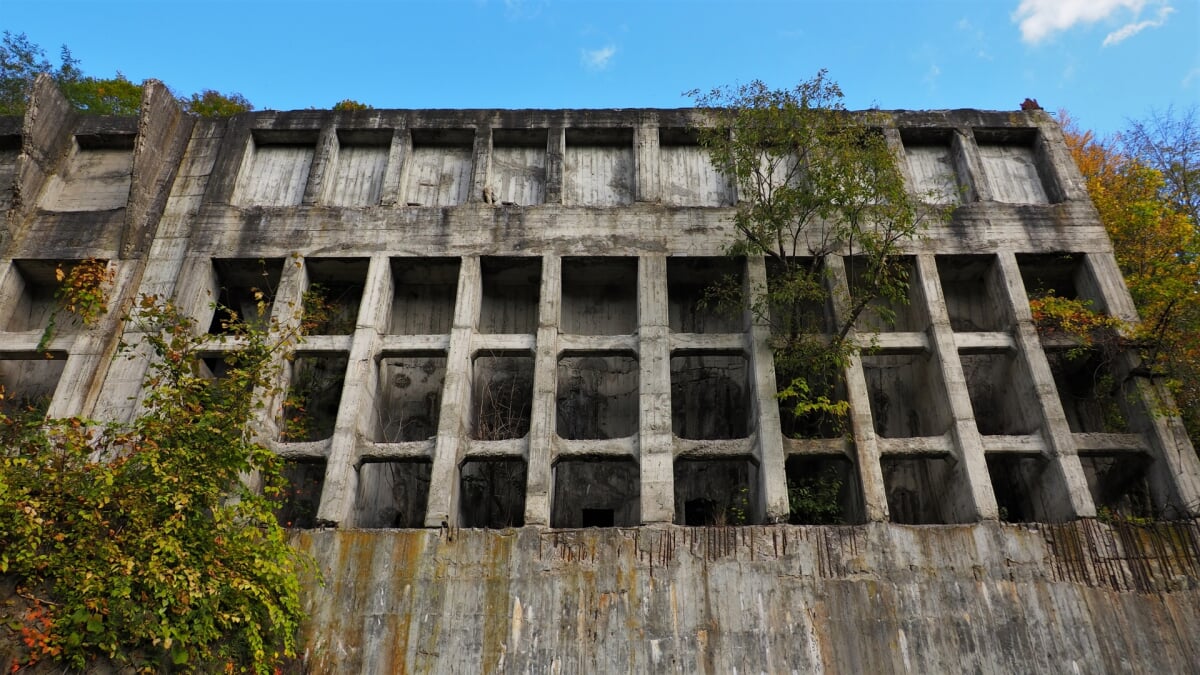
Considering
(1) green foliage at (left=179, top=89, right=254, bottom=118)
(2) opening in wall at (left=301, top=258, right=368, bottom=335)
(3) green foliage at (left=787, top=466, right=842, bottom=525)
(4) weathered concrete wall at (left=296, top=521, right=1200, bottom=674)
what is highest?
(1) green foliage at (left=179, top=89, right=254, bottom=118)

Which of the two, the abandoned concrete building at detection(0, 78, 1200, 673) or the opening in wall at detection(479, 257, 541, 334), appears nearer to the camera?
the abandoned concrete building at detection(0, 78, 1200, 673)

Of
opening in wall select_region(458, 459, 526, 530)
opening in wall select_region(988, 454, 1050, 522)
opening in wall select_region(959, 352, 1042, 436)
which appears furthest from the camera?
opening in wall select_region(458, 459, 526, 530)

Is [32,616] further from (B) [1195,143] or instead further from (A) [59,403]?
(B) [1195,143]

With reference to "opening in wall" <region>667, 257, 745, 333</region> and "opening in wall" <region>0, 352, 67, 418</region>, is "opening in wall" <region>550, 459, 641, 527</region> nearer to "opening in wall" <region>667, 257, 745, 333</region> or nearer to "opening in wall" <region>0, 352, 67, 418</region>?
"opening in wall" <region>667, 257, 745, 333</region>

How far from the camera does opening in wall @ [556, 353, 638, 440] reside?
15.5 m

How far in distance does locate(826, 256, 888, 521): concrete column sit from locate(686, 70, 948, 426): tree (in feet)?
0.43

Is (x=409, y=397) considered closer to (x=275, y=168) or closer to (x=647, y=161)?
(x=275, y=168)

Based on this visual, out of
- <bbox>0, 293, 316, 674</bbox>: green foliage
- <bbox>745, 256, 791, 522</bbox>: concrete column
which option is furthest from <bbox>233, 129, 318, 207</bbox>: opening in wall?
<bbox>745, 256, 791, 522</bbox>: concrete column

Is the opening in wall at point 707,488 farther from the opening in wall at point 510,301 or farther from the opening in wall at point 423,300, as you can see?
the opening in wall at point 423,300

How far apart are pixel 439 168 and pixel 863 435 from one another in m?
10.1

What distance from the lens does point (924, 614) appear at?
1155 centimetres

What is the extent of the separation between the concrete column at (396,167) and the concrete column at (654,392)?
5217 millimetres

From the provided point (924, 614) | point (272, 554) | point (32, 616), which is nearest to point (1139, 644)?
point (924, 614)

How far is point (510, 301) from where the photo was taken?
54.7ft
